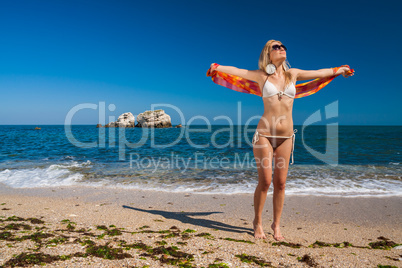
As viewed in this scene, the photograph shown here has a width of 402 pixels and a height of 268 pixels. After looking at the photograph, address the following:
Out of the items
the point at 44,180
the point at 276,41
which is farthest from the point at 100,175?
the point at 276,41

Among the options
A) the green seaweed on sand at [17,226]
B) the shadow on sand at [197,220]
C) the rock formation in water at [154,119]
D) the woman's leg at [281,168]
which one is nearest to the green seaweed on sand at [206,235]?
the shadow on sand at [197,220]

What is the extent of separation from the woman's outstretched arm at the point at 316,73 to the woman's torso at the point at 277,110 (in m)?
0.23

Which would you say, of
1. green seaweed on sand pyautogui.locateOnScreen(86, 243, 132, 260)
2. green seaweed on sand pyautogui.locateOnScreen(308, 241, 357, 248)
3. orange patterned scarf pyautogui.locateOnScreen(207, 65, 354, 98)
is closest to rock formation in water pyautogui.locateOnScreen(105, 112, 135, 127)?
orange patterned scarf pyautogui.locateOnScreen(207, 65, 354, 98)

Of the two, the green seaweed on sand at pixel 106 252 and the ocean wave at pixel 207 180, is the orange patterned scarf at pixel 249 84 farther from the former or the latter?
the ocean wave at pixel 207 180

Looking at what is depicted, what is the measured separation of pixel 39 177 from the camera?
8.49 metres

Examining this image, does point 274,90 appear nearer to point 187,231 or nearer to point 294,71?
point 294,71

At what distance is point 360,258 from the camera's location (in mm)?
2977

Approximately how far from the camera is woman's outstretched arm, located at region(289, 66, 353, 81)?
3.61m

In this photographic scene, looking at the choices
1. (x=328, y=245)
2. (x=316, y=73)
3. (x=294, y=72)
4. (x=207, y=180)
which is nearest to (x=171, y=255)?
(x=328, y=245)

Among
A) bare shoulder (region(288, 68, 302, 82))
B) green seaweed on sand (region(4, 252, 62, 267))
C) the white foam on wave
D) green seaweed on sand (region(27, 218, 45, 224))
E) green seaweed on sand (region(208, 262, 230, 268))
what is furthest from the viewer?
the white foam on wave

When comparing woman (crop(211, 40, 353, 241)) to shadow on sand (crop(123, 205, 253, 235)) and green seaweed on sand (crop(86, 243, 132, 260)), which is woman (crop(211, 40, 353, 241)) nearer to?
shadow on sand (crop(123, 205, 253, 235))

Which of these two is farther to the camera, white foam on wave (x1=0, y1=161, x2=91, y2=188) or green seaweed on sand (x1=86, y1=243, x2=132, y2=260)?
white foam on wave (x1=0, y1=161, x2=91, y2=188)

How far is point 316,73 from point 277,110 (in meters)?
1.01

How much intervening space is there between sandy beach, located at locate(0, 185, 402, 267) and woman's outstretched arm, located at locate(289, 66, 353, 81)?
2.49 meters
